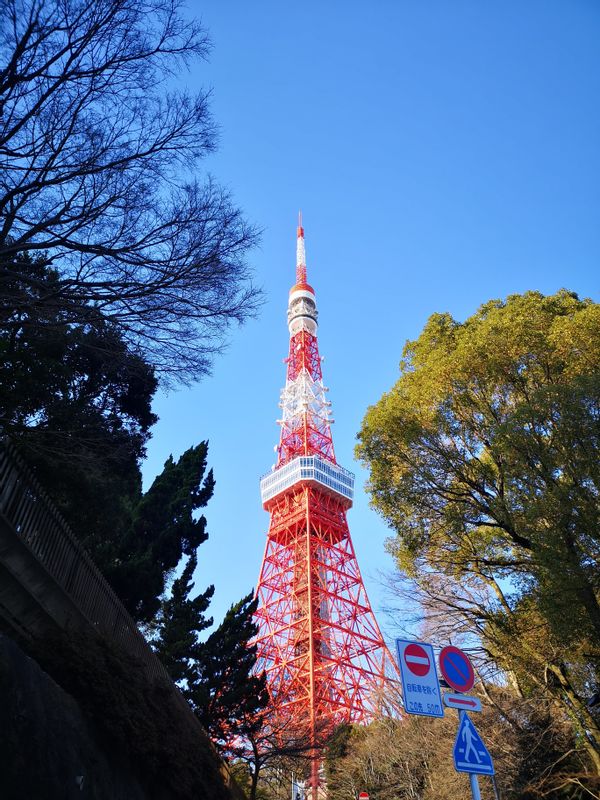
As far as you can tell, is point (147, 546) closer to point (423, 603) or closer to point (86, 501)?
point (86, 501)

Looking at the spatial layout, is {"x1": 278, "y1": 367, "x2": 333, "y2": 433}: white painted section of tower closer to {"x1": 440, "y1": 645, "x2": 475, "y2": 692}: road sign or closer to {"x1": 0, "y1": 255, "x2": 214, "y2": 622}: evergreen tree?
{"x1": 0, "y1": 255, "x2": 214, "y2": 622}: evergreen tree

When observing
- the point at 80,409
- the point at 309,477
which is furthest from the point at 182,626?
the point at 309,477

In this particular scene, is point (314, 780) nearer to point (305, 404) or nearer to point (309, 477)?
point (309, 477)

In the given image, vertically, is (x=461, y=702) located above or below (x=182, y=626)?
below

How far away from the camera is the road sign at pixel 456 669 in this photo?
4.61 meters

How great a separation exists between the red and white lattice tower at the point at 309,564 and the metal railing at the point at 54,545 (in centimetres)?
1790

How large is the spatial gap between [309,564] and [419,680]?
29851mm

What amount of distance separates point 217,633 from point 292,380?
28.6 meters

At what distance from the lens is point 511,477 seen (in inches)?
326

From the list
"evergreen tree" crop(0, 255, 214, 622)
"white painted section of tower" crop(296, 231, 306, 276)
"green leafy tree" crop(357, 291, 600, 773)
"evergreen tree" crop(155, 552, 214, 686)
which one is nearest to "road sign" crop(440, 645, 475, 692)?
"green leafy tree" crop(357, 291, 600, 773)

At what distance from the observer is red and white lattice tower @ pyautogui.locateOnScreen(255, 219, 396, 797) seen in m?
29.6

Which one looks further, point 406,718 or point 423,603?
point 406,718

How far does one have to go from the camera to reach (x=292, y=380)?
42.4 meters

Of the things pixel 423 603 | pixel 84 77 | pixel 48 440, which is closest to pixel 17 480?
pixel 48 440
